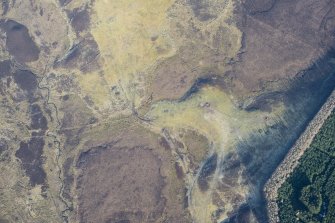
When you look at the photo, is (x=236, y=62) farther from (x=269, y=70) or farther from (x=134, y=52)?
(x=134, y=52)

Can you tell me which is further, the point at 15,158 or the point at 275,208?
the point at 15,158

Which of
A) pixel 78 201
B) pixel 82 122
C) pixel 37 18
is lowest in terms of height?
pixel 78 201

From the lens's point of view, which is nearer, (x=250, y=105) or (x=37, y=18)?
(x=250, y=105)

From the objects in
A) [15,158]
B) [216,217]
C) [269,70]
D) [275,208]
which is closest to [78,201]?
[15,158]

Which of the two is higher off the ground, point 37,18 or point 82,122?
point 37,18

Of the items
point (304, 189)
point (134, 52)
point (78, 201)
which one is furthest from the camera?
point (134, 52)

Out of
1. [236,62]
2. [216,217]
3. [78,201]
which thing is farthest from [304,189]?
[78,201]

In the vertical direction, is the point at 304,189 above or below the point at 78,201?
below

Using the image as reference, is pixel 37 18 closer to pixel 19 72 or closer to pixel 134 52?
pixel 19 72

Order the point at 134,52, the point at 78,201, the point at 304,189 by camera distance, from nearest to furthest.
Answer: the point at 304,189, the point at 78,201, the point at 134,52
